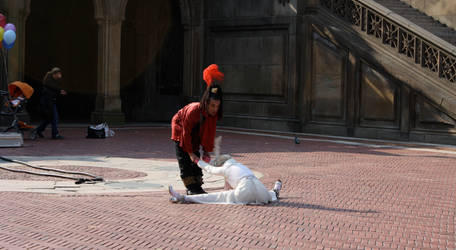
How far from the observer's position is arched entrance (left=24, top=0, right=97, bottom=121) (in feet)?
85.4

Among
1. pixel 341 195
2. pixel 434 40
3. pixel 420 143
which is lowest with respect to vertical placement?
pixel 420 143

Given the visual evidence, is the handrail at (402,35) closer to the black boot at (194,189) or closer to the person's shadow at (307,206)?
the person's shadow at (307,206)

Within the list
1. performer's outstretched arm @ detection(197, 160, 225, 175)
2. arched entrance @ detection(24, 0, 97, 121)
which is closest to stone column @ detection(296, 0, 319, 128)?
arched entrance @ detection(24, 0, 97, 121)

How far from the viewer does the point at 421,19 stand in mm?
22219

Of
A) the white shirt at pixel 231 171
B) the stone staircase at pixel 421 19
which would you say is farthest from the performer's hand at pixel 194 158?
the stone staircase at pixel 421 19

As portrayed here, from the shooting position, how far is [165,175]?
36.7 ft

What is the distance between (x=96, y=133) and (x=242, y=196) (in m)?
9.83

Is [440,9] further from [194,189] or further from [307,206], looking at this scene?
[194,189]

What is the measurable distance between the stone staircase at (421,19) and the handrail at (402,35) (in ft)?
8.43

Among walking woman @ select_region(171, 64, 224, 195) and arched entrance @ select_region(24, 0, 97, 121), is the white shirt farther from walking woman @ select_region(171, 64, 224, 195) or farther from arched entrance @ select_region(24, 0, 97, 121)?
arched entrance @ select_region(24, 0, 97, 121)

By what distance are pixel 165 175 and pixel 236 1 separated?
42.1ft

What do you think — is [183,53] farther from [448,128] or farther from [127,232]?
[127,232]

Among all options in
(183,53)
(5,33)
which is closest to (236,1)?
(183,53)

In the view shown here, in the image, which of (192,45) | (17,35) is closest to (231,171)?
(17,35)
